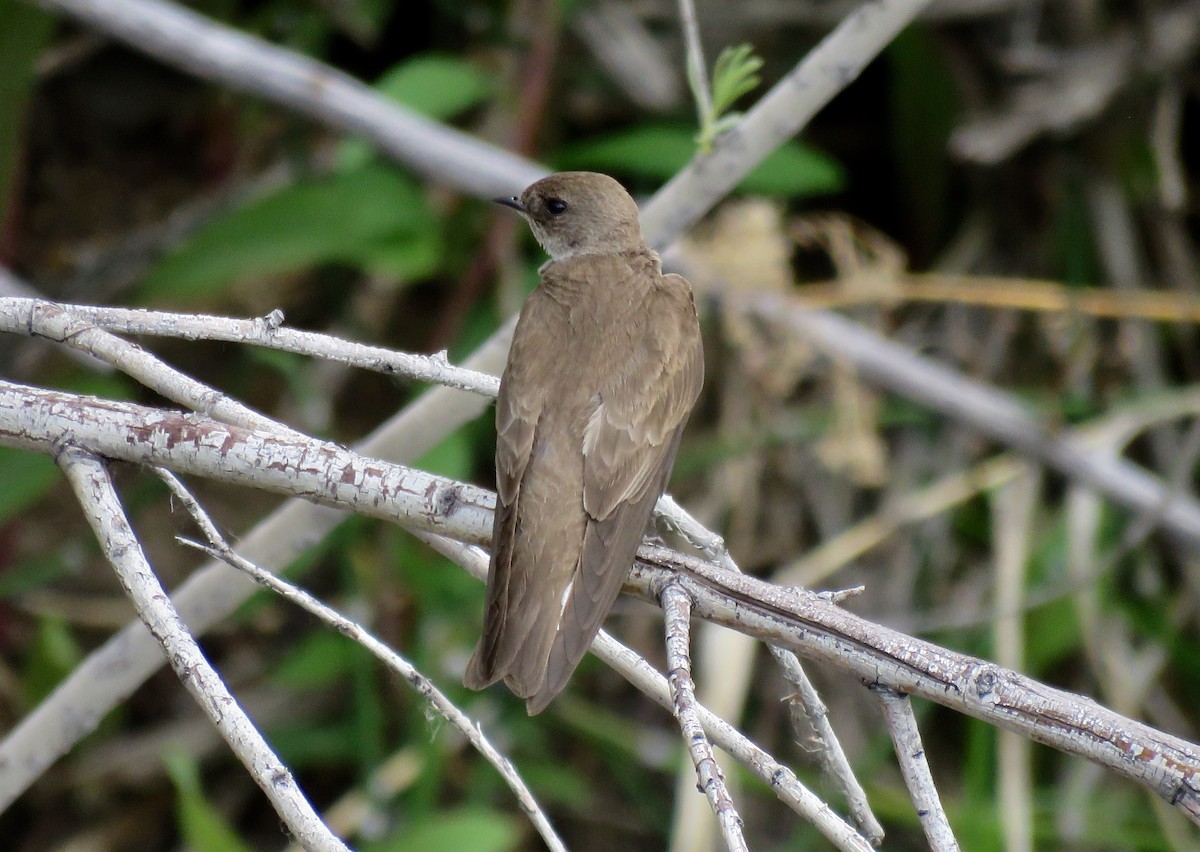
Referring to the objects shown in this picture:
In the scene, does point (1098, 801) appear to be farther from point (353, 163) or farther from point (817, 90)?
point (353, 163)

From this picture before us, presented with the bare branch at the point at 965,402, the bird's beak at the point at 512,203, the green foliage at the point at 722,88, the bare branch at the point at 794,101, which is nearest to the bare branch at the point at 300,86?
the bird's beak at the point at 512,203

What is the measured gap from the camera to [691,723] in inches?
79.0

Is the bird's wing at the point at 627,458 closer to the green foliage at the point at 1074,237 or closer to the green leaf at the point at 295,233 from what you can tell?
the green leaf at the point at 295,233

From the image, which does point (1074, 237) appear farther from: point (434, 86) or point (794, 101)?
point (794, 101)

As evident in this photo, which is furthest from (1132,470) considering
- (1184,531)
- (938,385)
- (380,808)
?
(380,808)

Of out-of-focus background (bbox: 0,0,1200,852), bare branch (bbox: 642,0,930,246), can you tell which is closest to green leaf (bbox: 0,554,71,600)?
out-of-focus background (bbox: 0,0,1200,852)

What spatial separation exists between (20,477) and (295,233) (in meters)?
1.22

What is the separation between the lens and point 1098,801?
5.28m

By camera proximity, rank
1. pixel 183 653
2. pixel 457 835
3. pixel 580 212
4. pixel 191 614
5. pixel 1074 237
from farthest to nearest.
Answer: pixel 1074 237
pixel 457 835
pixel 580 212
pixel 191 614
pixel 183 653

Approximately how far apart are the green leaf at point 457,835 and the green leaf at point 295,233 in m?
1.94

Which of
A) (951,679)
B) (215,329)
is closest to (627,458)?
(215,329)

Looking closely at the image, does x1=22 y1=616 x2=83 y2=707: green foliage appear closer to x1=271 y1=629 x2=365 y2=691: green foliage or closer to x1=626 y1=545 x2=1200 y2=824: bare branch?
x1=271 y1=629 x2=365 y2=691: green foliage

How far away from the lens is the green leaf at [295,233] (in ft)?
15.7

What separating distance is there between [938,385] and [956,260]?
0.97 meters
